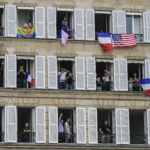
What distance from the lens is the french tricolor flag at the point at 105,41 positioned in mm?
87625

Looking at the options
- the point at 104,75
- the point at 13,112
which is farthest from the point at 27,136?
the point at 104,75

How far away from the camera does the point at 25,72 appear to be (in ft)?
284

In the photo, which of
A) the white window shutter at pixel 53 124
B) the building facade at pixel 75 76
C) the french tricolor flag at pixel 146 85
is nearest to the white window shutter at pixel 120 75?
the building facade at pixel 75 76

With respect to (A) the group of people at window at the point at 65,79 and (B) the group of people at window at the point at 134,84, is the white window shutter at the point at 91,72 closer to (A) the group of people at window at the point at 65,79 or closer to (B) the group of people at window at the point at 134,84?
(A) the group of people at window at the point at 65,79

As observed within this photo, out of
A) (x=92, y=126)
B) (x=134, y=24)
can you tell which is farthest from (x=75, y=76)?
(x=134, y=24)

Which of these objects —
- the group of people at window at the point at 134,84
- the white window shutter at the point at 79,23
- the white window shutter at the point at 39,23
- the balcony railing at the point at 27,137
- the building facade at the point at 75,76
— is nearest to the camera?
the building facade at the point at 75,76

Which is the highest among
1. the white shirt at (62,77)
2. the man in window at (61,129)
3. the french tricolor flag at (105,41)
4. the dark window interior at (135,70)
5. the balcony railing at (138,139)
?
the french tricolor flag at (105,41)

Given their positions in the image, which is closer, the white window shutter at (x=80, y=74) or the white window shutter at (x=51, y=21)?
the white window shutter at (x=80, y=74)

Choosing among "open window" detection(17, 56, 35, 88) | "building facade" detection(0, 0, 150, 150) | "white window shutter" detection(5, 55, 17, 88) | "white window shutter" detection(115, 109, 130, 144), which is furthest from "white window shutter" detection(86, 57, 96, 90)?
"white window shutter" detection(5, 55, 17, 88)

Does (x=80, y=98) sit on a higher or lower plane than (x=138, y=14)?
lower

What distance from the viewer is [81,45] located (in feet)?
286

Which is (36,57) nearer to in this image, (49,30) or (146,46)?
(49,30)

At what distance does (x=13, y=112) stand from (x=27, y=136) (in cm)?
202

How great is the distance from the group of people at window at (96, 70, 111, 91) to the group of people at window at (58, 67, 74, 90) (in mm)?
1926
